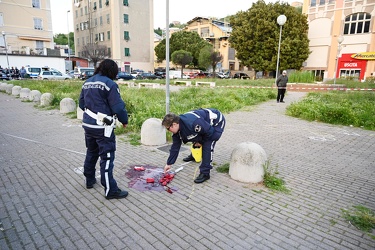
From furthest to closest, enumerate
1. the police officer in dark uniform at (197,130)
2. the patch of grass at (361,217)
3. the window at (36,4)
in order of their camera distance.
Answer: the window at (36,4)
the police officer in dark uniform at (197,130)
the patch of grass at (361,217)

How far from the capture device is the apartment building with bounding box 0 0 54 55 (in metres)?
40.1

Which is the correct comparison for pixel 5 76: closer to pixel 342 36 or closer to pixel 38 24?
pixel 38 24

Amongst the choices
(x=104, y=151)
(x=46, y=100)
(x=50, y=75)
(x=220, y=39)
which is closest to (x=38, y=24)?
(x=50, y=75)

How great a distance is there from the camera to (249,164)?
4453mm

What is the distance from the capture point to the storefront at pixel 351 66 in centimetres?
3350

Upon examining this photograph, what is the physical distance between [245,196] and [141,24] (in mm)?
54980

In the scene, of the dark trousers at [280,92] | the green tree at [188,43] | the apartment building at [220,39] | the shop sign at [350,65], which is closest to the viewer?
the dark trousers at [280,92]

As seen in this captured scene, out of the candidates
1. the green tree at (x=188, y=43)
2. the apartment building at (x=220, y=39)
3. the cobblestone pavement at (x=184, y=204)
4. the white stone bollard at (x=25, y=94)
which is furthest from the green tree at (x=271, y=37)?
the cobblestone pavement at (x=184, y=204)

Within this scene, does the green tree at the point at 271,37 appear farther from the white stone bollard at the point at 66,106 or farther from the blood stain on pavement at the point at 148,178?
the blood stain on pavement at the point at 148,178

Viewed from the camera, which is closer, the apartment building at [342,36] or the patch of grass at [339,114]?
the patch of grass at [339,114]

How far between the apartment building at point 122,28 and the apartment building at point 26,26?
8.25 m

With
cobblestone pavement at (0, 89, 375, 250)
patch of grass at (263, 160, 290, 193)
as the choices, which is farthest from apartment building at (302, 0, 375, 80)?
patch of grass at (263, 160, 290, 193)

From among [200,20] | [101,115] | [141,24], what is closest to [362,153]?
[101,115]

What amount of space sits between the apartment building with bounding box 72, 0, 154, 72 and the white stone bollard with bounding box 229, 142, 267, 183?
4904 centimetres
